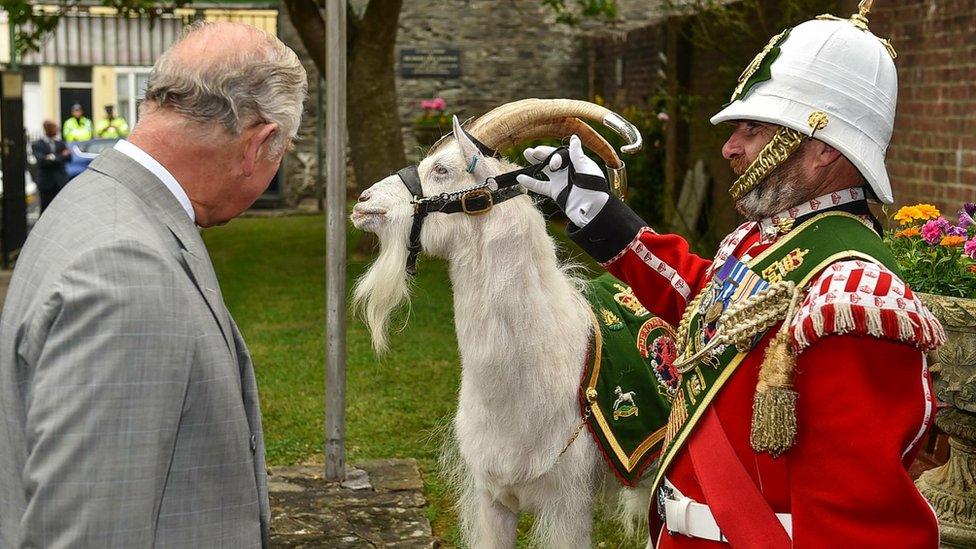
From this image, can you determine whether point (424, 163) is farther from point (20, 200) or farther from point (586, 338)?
point (20, 200)

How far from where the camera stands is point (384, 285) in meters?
3.61

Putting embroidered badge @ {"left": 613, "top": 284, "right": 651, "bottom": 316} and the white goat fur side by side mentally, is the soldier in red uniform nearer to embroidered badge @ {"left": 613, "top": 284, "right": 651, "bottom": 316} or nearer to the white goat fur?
the white goat fur

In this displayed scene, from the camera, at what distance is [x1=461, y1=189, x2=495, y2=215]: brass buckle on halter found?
3.38 metres

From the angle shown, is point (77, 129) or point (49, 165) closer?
point (49, 165)

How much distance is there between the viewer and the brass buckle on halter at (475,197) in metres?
3.38

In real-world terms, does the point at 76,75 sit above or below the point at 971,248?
below

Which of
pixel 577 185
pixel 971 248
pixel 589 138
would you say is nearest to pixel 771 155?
pixel 577 185

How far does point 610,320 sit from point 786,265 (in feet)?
5.42

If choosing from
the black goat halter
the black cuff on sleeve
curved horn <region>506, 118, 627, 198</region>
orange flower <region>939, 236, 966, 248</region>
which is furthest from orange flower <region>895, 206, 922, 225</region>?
the black cuff on sleeve

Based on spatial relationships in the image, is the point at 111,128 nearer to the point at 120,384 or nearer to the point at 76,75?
the point at 76,75

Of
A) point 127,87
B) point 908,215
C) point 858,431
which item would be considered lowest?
point 127,87

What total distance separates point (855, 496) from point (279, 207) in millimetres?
17157

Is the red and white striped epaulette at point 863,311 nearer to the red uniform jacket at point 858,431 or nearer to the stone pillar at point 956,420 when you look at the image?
the red uniform jacket at point 858,431

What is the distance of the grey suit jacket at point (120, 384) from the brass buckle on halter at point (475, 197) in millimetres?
1587
